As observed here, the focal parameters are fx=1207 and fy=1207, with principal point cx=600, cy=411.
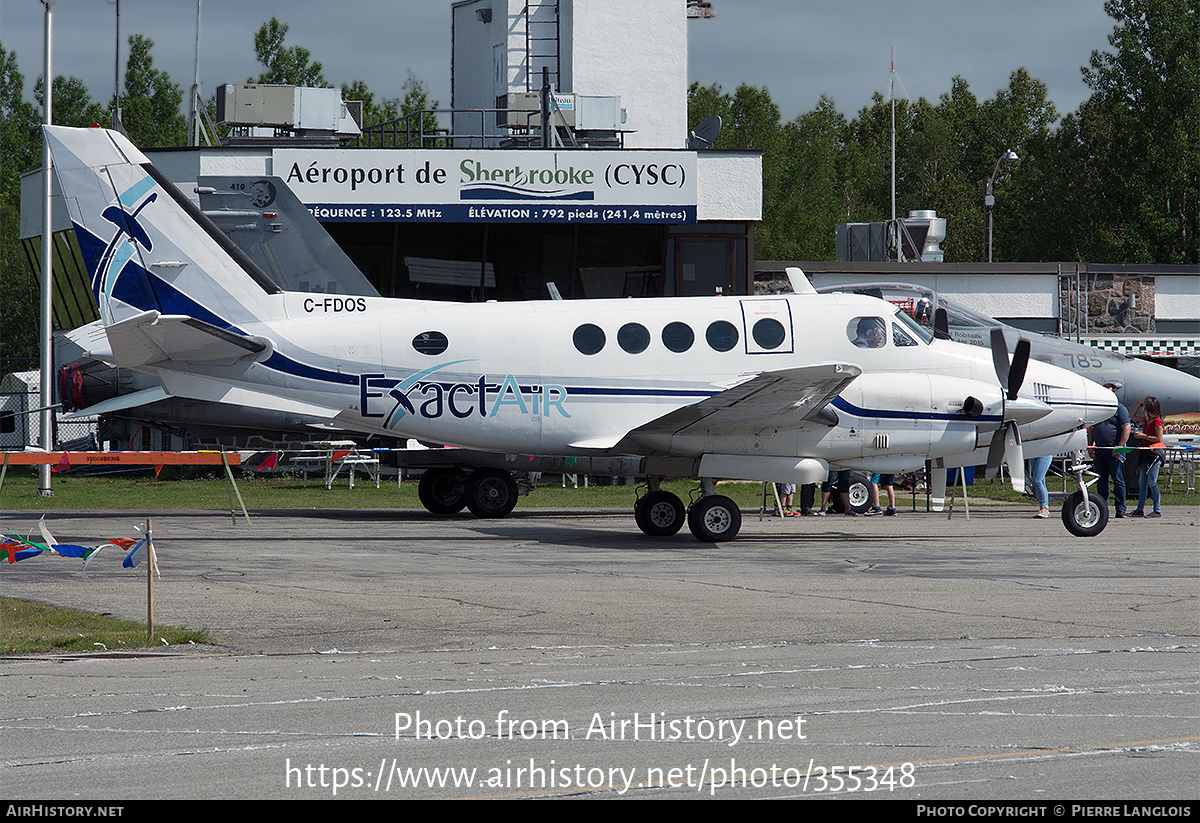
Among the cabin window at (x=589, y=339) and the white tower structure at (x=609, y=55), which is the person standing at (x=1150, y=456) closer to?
the cabin window at (x=589, y=339)

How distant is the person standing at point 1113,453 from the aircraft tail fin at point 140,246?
14.7 meters

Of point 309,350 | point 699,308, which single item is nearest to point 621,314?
point 699,308

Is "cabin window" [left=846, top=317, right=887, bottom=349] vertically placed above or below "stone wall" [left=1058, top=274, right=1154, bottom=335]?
below

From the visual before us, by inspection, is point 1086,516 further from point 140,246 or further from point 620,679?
point 140,246

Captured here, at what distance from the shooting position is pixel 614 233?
98.3 ft

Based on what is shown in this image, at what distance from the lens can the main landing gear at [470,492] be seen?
21.1 metres

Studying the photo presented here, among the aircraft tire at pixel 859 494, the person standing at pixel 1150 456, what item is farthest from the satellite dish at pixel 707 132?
the person standing at pixel 1150 456

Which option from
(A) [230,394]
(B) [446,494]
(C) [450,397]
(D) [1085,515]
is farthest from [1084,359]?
(A) [230,394]

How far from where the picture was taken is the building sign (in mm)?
28438

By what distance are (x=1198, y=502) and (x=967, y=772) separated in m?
22.0

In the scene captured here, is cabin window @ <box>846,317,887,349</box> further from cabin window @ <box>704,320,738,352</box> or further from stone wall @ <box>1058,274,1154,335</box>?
stone wall @ <box>1058,274,1154,335</box>

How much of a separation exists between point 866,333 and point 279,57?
5922 cm

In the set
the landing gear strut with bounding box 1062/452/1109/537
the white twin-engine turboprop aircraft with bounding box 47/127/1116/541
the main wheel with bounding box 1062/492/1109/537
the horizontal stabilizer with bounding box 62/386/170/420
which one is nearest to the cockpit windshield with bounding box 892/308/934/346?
the white twin-engine turboprop aircraft with bounding box 47/127/1116/541

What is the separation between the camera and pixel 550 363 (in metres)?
16.9
